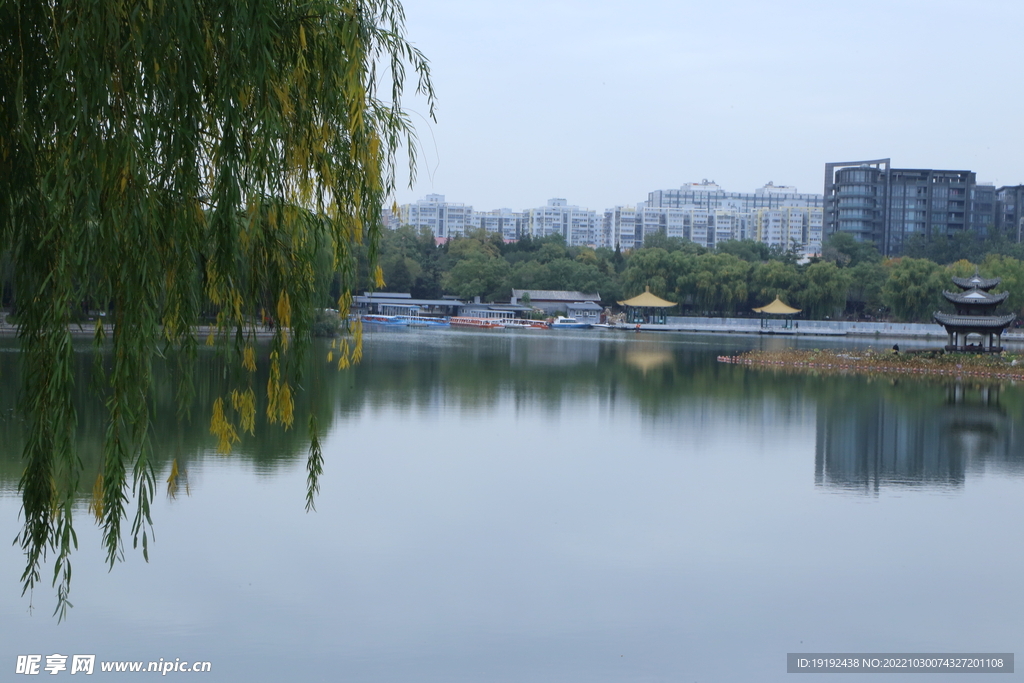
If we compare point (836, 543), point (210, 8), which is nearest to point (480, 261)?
point (836, 543)

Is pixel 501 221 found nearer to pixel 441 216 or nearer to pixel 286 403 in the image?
pixel 441 216

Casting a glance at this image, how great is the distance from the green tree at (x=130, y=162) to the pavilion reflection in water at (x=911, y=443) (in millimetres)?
6964

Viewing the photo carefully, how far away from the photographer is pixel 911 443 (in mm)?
11445

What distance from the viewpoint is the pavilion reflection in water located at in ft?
30.7

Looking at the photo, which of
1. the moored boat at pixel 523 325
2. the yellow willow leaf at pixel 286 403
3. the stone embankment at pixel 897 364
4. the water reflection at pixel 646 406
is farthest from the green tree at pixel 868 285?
the yellow willow leaf at pixel 286 403

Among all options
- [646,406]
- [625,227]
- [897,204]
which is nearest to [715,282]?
[897,204]

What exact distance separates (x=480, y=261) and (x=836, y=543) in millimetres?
46171

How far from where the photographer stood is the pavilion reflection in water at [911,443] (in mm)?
9344

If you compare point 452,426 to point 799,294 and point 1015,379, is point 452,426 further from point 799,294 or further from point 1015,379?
point 799,294

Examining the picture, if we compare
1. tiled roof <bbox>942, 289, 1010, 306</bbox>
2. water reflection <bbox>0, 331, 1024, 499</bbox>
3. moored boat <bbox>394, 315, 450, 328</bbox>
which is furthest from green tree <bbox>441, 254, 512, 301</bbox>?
tiled roof <bbox>942, 289, 1010, 306</bbox>

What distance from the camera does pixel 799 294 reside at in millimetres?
46781

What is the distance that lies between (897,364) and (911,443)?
1273cm

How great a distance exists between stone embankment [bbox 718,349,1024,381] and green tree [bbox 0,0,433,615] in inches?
808

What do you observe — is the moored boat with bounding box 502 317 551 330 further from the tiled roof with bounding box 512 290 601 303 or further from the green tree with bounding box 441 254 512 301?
the green tree with bounding box 441 254 512 301
